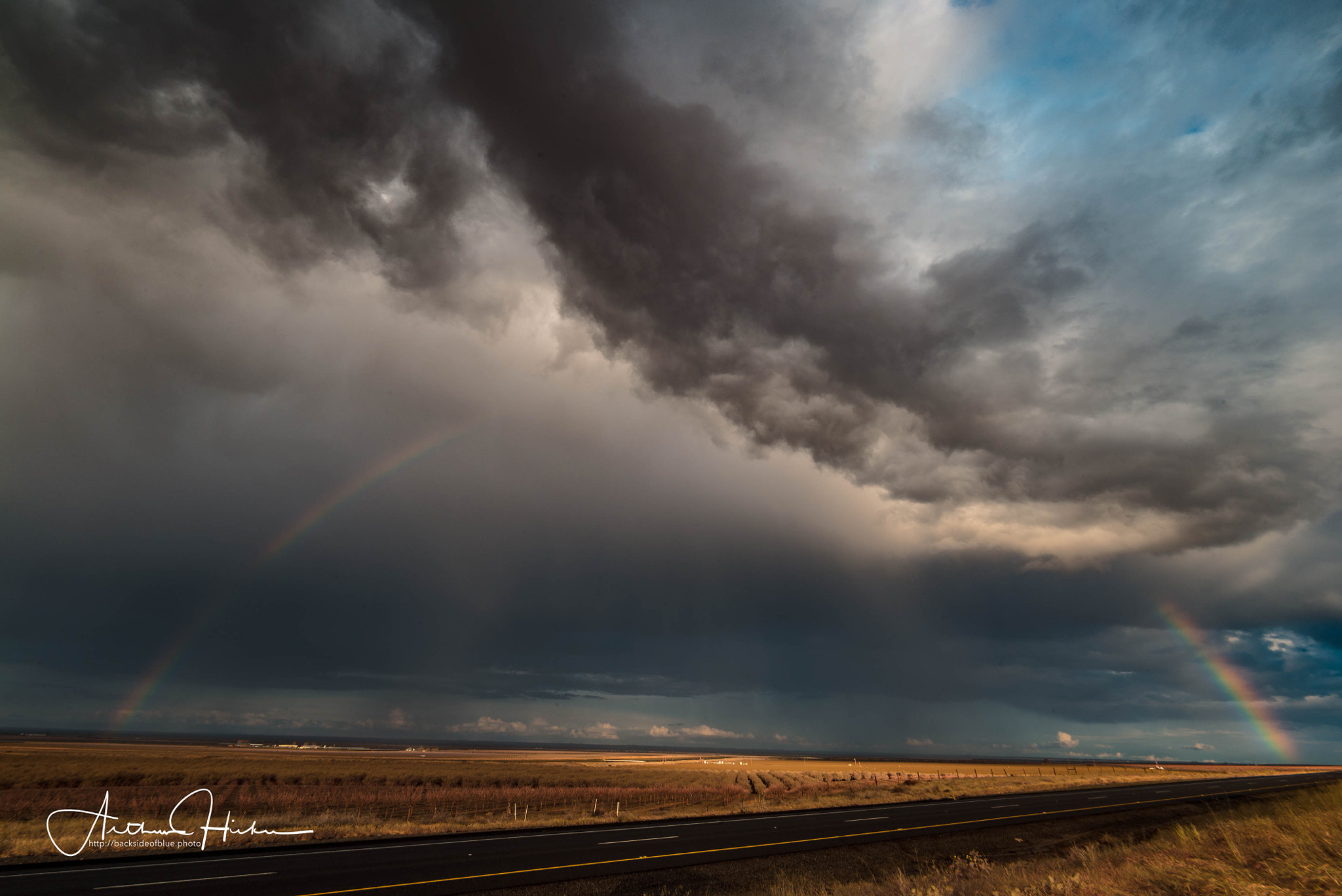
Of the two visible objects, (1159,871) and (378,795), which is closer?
(1159,871)

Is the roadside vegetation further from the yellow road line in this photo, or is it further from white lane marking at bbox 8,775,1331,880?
white lane marking at bbox 8,775,1331,880

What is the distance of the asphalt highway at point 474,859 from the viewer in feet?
56.2

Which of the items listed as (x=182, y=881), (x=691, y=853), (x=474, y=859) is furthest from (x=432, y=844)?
(x=691, y=853)

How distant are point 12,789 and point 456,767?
57047mm

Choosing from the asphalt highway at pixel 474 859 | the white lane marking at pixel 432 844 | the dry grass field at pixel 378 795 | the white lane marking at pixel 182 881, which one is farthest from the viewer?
the dry grass field at pixel 378 795

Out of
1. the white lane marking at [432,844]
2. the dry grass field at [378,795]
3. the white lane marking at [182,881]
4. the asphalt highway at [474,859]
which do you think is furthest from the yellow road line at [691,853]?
the dry grass field at [378,795]

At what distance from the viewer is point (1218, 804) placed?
43.4 meters

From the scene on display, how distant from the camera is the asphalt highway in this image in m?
17.1

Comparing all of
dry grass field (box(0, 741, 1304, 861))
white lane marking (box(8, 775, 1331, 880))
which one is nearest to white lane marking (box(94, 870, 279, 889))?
white lane marking (box(8, 775, 1331, 880))

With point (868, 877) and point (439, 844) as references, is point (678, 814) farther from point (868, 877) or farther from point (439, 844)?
point (868, 877)

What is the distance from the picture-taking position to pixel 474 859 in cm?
2131

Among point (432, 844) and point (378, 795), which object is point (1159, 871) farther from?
point (378, 795)

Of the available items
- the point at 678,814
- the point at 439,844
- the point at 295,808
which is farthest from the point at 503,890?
the point at 295,808

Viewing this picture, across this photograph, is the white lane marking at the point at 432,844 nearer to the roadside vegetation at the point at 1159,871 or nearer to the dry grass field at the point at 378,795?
the dry grass field at the point at 378,795
